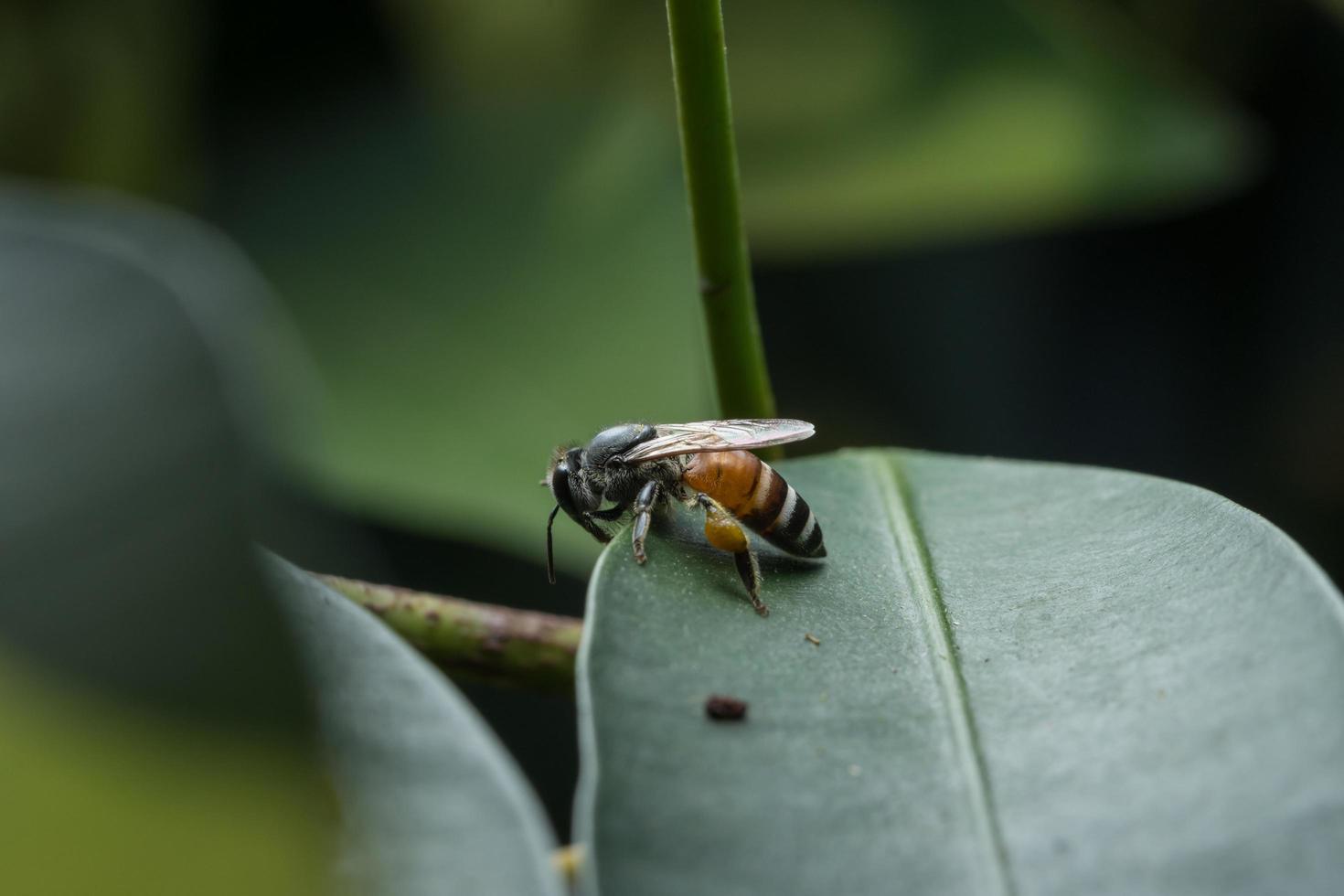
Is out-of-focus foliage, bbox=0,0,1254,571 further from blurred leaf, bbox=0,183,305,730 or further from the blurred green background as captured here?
blurred leaf, bbox=0,183,305,730

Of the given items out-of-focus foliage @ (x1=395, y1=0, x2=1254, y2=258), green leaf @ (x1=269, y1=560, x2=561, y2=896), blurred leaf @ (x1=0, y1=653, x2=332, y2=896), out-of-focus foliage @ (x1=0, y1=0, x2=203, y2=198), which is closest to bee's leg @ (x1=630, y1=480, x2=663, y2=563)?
green leaf @ (x1=269, y1=560, x2=561, y2=896)

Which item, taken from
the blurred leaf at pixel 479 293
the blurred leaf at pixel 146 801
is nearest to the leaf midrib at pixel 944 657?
the blurred leaf at pixel 146 801

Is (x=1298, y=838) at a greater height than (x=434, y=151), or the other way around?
(x=434, y=151)

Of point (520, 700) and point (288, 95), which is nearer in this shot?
point (520, 700)

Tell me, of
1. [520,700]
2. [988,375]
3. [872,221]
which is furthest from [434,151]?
[988,375]

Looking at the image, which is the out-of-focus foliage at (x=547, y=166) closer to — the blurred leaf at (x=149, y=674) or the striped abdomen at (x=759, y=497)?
the striped abdomen at (x=759, y=497)

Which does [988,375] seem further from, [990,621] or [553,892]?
[553,892]
